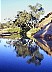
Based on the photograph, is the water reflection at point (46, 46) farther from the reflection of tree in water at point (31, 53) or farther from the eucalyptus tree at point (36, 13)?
the eucalyptus tree at point (36, 13)

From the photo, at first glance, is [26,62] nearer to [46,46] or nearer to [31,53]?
[31,53]

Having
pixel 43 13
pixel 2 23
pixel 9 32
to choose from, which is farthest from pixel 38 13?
pixel 2 23

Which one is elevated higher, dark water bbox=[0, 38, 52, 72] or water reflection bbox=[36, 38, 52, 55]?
water reflection bbox=[36, 38, 52, 55]

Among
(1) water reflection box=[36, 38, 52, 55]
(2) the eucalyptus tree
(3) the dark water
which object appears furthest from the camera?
(2) the eucalyptus tree

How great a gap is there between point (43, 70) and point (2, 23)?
69622mm

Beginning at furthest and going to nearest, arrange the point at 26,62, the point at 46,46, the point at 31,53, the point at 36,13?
the point at 36,13
the point at 46,46
the point at 31,53
the point at 26,62

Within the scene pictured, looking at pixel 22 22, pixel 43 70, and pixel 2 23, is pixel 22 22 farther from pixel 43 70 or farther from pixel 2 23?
pixel 43 70

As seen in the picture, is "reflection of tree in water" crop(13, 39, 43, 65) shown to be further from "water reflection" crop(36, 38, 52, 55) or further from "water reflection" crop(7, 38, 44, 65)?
"water reflection" crop(36, 38, 52, 55)

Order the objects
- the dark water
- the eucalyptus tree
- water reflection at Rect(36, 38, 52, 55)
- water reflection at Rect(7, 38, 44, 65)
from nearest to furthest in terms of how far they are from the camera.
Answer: the dark water
water reflection at Rect(7, 38, 44, 65)
water reflection at Rect(36, 38, 52, 55)
the eucalyptus tree

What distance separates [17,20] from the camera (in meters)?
61.9

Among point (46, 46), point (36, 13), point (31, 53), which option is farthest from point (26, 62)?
point (36, 13)

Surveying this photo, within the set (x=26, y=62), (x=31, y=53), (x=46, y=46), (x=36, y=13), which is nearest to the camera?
(x=26, y=62)

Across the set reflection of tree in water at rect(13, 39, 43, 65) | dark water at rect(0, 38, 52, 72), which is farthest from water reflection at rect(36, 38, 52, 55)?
dark water at rect(0, 38, 52, 72)

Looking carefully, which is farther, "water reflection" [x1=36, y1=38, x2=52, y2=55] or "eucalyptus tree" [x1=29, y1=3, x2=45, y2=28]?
"eucalyptus tree" [x1=29, y1=3, x2=45, y2=28]
